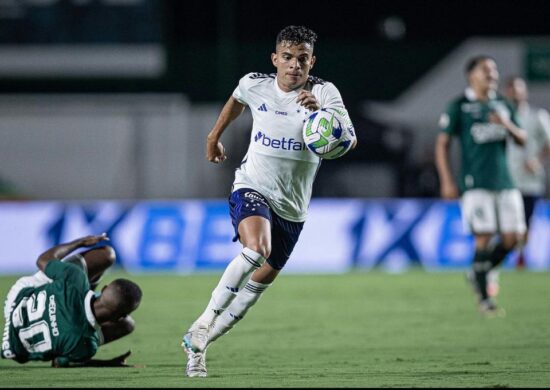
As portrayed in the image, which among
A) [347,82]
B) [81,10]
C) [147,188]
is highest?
[81,10]

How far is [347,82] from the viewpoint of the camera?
25797 millimetres

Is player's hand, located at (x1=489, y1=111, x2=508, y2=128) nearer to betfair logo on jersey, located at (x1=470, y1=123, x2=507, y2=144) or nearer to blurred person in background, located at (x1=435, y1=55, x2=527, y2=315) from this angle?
blurred person in background, located at (x1=435, y1=55, x2=527, y2=315)

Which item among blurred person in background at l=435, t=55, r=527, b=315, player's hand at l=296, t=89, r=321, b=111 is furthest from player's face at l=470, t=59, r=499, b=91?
player's hand at l=296, t=89, r=321, b=111

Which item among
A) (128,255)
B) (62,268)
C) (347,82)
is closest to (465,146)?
(62,268)

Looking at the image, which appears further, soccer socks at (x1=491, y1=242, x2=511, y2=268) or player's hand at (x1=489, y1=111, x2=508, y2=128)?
soccer socks at (x1=491, y1=242, x2=511, y2=268)

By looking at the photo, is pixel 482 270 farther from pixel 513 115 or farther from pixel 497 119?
pixel 513 115

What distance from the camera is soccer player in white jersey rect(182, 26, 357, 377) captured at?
7.43 metres

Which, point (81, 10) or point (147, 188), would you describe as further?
point (147, 188)

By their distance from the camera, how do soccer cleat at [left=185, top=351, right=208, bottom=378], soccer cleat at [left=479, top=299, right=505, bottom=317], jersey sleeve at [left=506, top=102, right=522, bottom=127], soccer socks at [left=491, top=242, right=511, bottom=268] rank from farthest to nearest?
jersey sleeve at [left=506, top=102, right=522, bottom=127]
soccer socks at [left=491, top=242, right=511, bottom=268]
soccer cleat at [left=479, top=299, right=505, bottom=317]
soccer cleat at [left=185, top=351, right=208, bottom=378]

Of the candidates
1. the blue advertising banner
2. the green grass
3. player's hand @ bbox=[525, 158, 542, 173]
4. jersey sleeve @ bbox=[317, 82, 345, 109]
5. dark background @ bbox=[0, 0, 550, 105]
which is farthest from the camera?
dark background @ bbox=[0, 0, 550, 105]

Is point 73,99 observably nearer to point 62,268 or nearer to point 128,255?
point 128,255

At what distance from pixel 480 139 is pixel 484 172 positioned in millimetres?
318

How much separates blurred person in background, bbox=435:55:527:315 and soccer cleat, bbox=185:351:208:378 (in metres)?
4.76

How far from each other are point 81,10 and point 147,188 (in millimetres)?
3512
